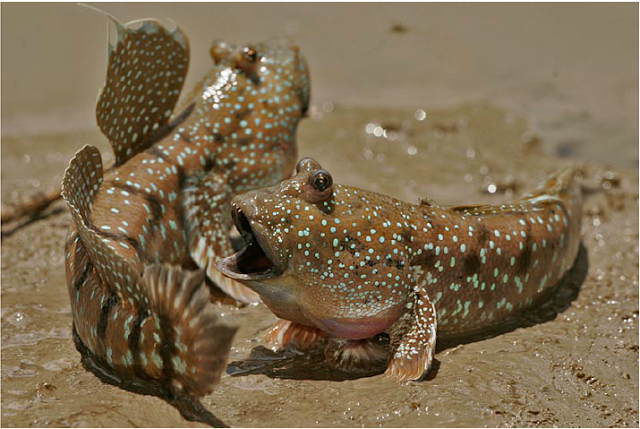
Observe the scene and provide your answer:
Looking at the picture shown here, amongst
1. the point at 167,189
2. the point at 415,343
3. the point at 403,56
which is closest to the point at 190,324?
the point at 415,343

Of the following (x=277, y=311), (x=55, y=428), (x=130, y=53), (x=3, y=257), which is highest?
(x=130, y=53)

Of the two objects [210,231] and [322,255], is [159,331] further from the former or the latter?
[210,231]

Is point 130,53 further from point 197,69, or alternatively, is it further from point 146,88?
point 197,69

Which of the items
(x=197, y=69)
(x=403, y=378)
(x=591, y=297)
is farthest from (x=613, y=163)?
(x=197, y=69)

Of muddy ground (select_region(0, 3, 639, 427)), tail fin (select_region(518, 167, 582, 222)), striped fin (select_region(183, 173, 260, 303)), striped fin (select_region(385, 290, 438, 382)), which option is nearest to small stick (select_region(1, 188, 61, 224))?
muddy ground (select_region(0, 3, 639, 427))

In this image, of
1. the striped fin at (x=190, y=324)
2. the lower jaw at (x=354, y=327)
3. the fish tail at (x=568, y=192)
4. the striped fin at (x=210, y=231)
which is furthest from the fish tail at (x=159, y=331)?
the fish tail at (x=568, y=192)

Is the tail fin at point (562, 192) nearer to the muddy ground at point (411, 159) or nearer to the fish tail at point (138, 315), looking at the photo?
the muddy ground at point (411, 159)
